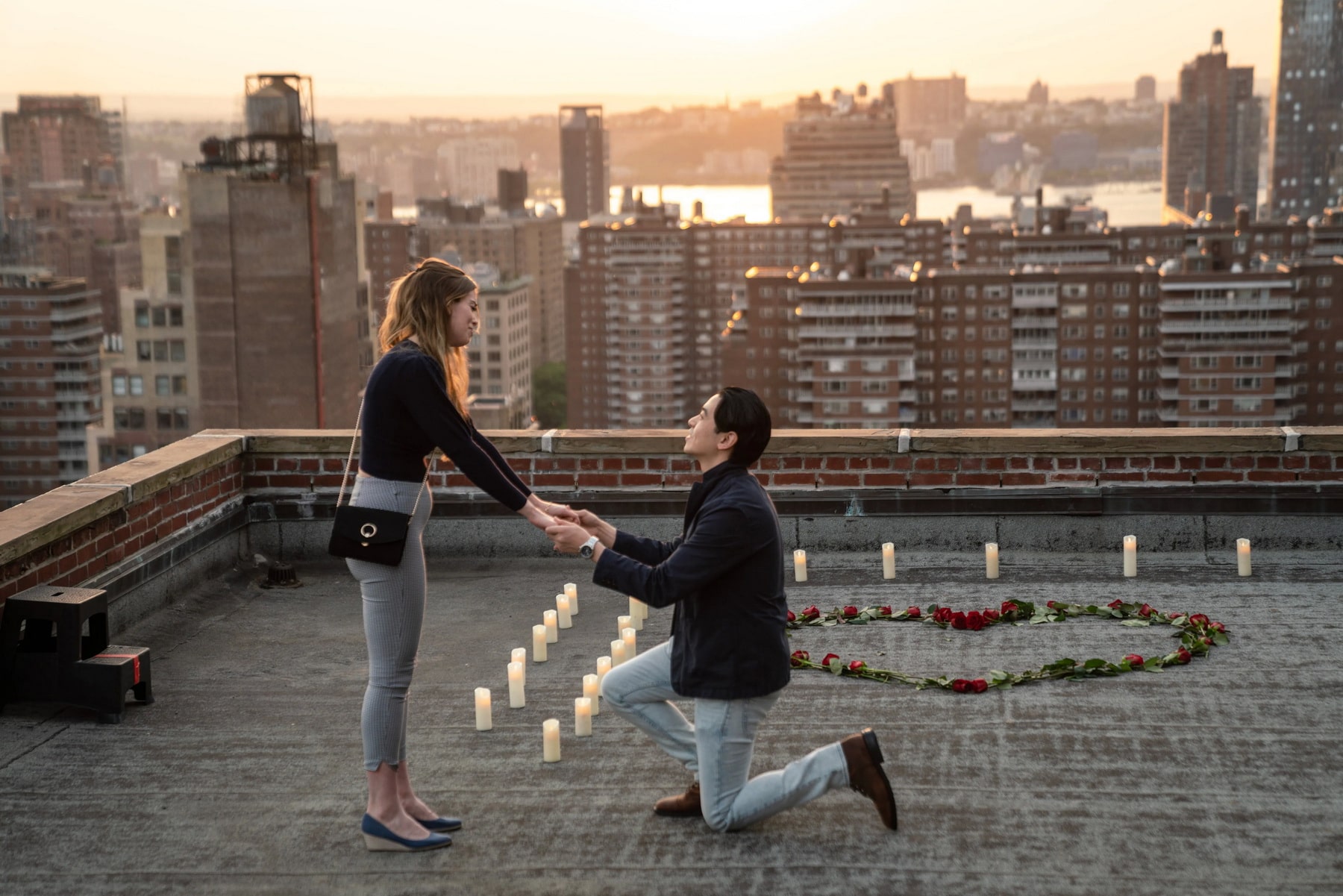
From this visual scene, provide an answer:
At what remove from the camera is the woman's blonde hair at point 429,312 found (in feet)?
15.6

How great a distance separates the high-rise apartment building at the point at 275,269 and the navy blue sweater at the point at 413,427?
68.5 metres

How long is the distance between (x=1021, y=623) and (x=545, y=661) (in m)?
2.04

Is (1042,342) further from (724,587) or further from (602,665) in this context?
(724,587)

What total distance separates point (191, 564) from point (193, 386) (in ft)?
262

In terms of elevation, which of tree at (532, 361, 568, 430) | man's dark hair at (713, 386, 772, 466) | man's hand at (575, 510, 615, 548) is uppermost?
man's dark hair at (713, 386, 772, 466)

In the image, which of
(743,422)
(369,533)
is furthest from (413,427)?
(743,422)

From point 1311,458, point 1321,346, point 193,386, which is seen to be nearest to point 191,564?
point 1311,458

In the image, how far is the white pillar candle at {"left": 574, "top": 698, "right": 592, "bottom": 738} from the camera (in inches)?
225

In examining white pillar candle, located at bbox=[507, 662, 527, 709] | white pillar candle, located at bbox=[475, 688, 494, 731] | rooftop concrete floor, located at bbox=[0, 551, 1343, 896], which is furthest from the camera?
→ white pillar candle, located at bbox=[507, 662, 527, 709]

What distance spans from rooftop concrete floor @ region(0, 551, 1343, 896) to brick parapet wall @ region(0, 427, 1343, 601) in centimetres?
78

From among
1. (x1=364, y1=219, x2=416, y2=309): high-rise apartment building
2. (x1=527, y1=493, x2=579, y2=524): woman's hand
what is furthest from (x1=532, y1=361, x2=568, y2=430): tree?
(x1=527, y1=493, x2=579, y2=524): woman's hand

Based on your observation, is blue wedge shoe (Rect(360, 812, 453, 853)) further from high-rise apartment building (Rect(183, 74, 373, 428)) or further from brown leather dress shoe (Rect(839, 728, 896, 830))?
high-rise apartment building (Rect(183, 74, 373, 428))

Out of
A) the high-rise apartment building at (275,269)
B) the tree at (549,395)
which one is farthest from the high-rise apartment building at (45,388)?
the tree at (549,395)

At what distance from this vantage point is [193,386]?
8450 cm
